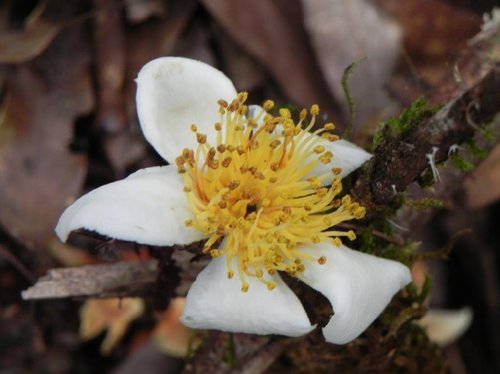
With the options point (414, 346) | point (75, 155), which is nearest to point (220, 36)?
point (75, 155)

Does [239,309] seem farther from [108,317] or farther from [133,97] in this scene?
[133,97]

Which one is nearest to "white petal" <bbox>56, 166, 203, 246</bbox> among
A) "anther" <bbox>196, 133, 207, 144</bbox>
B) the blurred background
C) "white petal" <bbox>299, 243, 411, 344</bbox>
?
"anther" <bbox>196, 133, 207, 144</bbox>

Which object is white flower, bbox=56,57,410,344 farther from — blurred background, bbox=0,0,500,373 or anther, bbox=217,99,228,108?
blurred background, bbox=0,0,500,373

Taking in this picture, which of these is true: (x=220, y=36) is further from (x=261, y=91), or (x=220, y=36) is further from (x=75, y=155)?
(x=75, y=155)

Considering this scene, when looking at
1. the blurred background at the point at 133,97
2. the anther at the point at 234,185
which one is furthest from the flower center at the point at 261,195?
the blurred background at the point at 133,97

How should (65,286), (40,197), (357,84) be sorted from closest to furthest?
(65,286) → (40,197) → (357,84)

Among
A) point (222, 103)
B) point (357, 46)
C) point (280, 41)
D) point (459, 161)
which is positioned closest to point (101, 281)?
point (222, 103)

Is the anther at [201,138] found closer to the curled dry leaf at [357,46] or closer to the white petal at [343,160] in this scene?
the white petal at [343,160]
